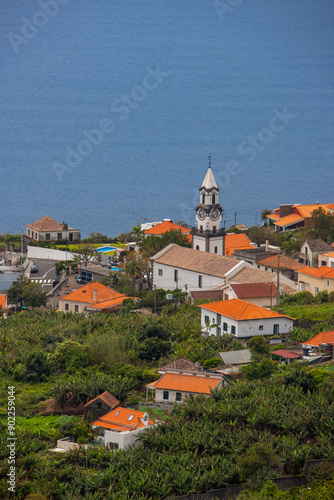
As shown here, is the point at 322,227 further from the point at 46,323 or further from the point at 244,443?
the point at 244,443

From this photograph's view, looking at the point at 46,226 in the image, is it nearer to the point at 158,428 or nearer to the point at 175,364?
the point at 175,364

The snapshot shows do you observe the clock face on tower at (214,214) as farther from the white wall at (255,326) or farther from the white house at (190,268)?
the white wall at (255,326)

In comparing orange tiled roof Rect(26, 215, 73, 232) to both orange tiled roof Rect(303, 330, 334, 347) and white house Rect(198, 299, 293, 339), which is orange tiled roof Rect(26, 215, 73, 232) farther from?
orange tiled roof Rect(303, 330, 334, 347)

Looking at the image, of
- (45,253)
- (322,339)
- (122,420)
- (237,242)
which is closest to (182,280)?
(237,242)

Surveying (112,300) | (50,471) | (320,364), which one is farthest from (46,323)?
(50,471)

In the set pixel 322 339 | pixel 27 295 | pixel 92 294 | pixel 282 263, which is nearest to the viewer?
pixel 322 339

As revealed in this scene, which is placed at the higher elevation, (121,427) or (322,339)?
(322,339)
